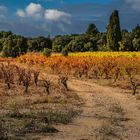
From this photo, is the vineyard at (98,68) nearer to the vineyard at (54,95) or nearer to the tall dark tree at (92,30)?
the vineyard at (54,95)

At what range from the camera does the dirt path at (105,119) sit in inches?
644

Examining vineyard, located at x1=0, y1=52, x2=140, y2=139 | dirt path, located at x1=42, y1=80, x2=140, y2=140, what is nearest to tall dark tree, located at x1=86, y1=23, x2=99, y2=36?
vineyard, located at x1=0, y1=52, x2=140, y2=139

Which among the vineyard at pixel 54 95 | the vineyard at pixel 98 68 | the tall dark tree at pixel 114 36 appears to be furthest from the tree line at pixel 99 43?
the vineyard at pixel 54 95

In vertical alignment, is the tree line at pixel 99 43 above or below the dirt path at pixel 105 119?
above

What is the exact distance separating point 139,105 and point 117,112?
283 cm

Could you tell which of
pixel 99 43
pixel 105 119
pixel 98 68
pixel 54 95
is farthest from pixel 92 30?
pixel 105 119

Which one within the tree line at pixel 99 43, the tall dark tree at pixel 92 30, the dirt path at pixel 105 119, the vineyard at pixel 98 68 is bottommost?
the dirt path at pixel 105 119

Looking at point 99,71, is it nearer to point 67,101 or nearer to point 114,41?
point 67,101

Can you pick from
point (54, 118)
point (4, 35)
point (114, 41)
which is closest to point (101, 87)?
point (54, 118)

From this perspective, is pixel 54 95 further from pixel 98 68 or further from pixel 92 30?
pixel 92 30

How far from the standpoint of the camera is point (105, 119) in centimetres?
1973

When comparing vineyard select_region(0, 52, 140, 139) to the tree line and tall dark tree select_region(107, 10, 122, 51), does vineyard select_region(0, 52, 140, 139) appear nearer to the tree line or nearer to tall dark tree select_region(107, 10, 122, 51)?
the tree line

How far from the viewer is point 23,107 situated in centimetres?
2214

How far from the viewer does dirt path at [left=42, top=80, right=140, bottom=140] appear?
16359mm
